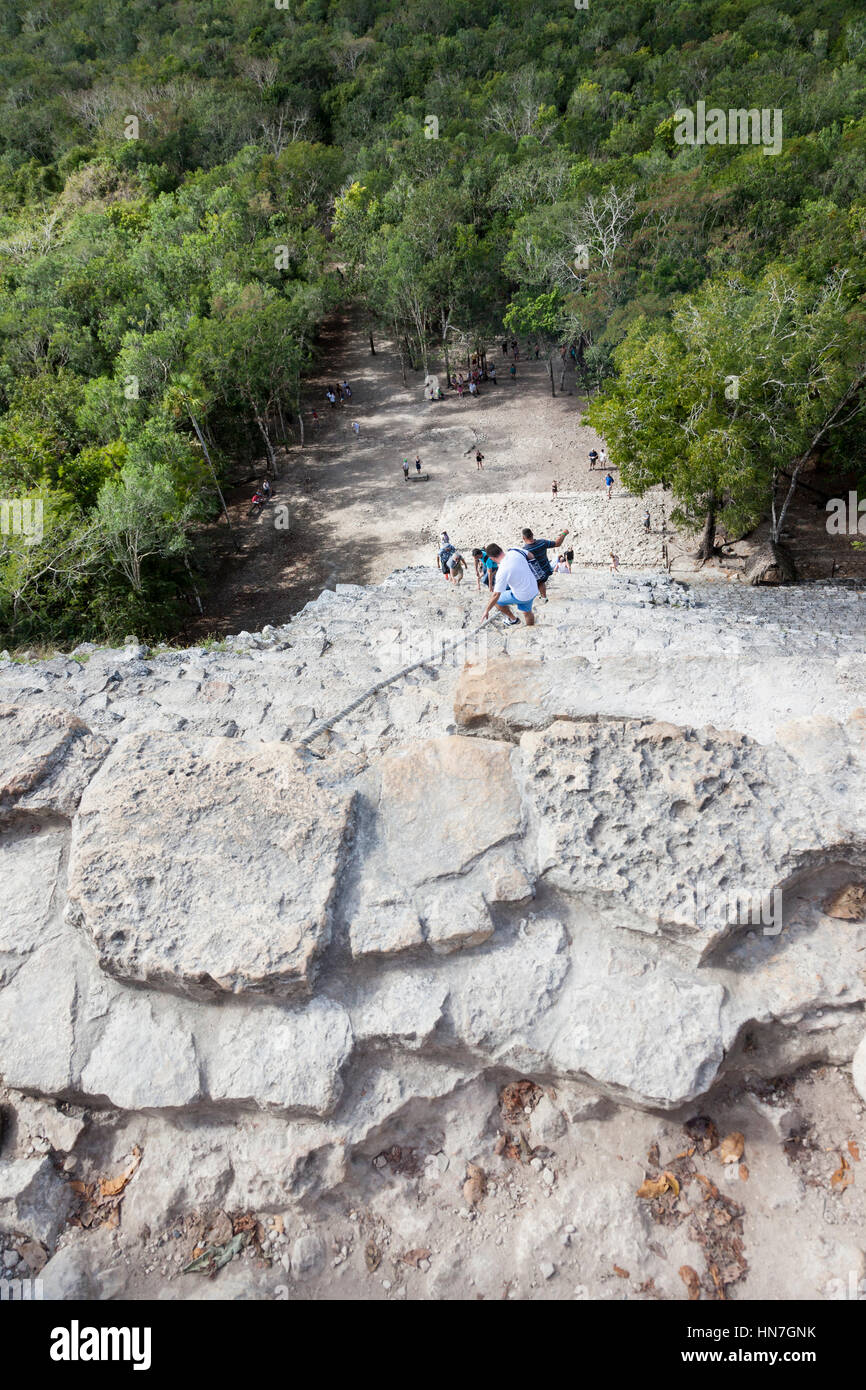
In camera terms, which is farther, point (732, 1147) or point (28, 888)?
point (28, 888)

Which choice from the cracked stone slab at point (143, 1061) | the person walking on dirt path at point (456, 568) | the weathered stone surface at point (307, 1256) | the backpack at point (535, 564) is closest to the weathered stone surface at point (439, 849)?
the cracked stone slab at point (143, 1061)

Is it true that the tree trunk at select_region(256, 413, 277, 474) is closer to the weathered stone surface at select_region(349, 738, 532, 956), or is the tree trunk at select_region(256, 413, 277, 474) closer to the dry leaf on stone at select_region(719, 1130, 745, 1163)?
the weathered stone surface at select_region(349, 738, 532, 956)

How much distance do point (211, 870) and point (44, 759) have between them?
8.08 feet

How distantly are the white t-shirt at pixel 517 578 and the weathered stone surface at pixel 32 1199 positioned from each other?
28.9 feet

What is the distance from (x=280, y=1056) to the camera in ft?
18.3

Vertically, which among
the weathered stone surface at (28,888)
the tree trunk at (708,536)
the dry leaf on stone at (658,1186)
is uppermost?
the tree trunk at (708,536)

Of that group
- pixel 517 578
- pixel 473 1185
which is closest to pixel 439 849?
pixel 473 1185

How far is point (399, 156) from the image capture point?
45031 mm

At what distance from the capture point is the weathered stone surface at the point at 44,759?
23.2 ft

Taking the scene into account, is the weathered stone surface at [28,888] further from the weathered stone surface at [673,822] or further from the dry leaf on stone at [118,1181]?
the weathered stone surface at [673,822]

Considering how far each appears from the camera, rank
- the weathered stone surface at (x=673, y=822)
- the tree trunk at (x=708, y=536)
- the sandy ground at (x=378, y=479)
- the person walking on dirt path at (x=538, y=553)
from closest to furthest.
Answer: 1. the weathered stone surface at (x=673, y=822)
2. the person walking on dirt path at (x=538, y=553)
3. the tree trunk at (x=708, y=536)
4. the sandy ground at (x=378, y=479)

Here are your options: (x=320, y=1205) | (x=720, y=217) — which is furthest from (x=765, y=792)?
(x=720, y=217)

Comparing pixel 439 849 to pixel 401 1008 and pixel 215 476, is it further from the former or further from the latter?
pixel 215 476

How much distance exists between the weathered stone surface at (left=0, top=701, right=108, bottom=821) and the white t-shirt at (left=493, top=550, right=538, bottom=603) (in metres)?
6.26
